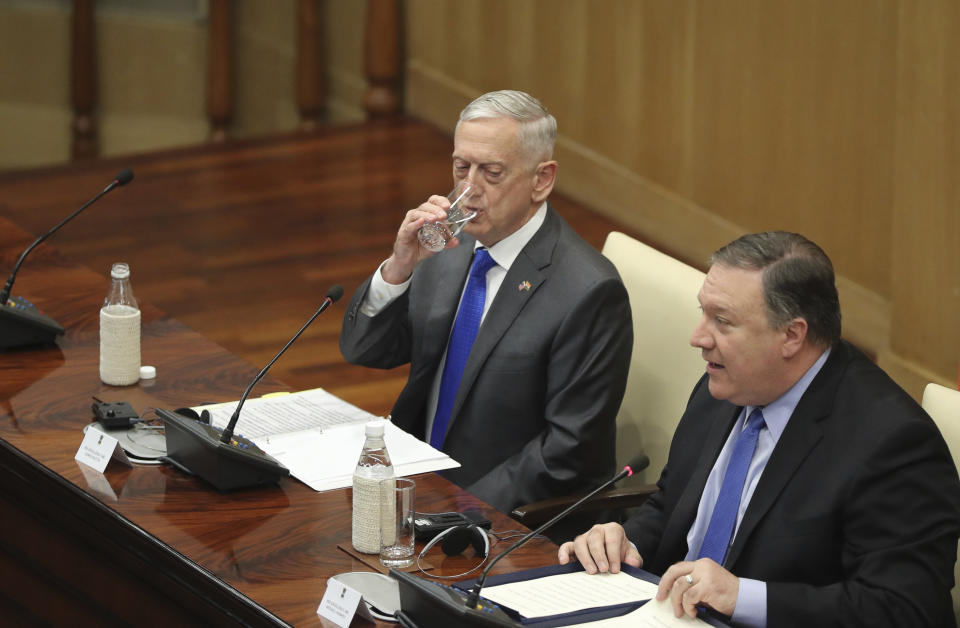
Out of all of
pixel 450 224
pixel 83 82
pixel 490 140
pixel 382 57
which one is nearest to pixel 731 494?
pixel 450 224

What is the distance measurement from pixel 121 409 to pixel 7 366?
46 cm

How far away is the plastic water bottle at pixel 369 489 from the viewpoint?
2494mm

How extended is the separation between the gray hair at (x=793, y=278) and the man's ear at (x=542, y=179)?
0.87 metres

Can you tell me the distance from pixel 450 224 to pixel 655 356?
21.3 inches

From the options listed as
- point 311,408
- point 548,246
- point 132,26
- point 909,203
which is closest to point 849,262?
point 909,203

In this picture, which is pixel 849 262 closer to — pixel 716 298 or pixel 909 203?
pixel 909 203

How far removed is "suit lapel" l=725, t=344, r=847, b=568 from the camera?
244cm

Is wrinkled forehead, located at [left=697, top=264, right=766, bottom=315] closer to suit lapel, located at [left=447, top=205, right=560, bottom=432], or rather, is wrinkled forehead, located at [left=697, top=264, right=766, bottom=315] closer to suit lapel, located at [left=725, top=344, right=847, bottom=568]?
suit lapel, located at [left=725, top=344, right=847, bottom=568]

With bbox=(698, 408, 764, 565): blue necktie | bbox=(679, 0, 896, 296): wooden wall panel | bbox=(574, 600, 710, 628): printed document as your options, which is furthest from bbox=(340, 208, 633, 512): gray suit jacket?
bbox=(679, 0, 896, 296): wooden wall panel

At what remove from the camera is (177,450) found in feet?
9.36

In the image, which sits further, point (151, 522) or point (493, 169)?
point (493, 169)

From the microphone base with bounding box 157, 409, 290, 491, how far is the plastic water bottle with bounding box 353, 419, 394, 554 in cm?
30

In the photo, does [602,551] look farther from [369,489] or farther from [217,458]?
[217,458]

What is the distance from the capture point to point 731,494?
2547 mm
